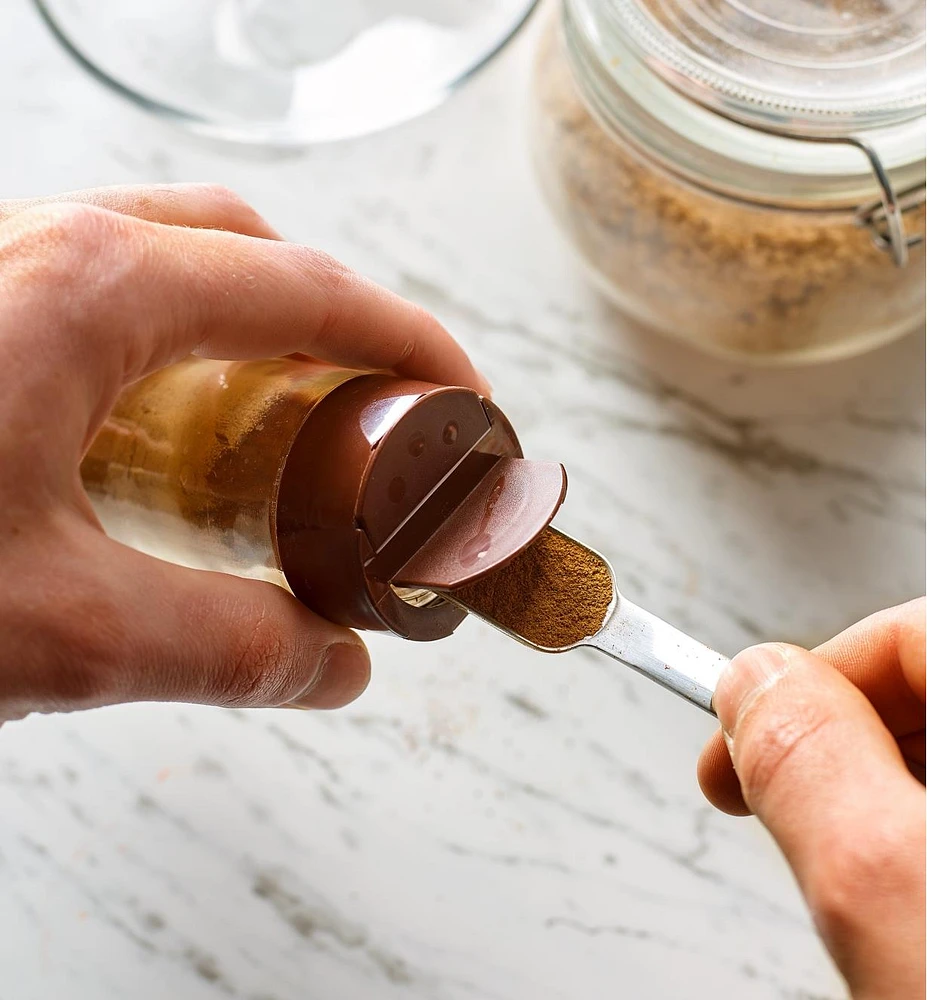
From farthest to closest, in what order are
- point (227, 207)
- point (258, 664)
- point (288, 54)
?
point (288, 54), point (227, 207), point (258, 664)

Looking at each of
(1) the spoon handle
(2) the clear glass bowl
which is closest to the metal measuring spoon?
(1) the spoon handle

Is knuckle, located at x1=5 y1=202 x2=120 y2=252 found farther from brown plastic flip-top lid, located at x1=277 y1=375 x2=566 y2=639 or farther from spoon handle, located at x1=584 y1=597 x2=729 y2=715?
spoon handle, located at x1=584 y1=597 x2=729 y2=715

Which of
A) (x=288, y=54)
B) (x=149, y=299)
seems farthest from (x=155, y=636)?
(x=288, y=54)

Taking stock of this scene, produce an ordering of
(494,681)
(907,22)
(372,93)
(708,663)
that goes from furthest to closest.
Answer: (372,93) → (494,681) → (907,22) → (708,663)

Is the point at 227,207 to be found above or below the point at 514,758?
above

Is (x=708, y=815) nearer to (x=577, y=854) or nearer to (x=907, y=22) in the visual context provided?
(x=577, y=854)

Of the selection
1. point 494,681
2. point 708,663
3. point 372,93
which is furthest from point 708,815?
point 372,93

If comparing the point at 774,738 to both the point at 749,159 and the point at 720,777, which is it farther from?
the point at 749,159
